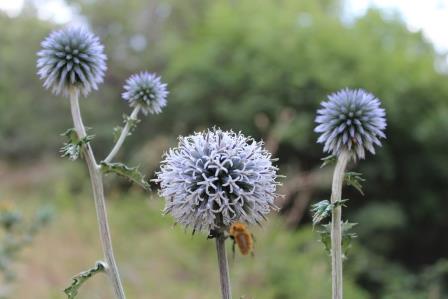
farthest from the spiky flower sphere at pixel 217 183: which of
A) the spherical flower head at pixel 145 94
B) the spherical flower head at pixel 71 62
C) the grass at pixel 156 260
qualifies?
the grass at pixel 156 260

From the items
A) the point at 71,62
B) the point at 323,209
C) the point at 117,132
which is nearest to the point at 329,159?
the point at 323,209

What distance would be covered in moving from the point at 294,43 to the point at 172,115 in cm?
329

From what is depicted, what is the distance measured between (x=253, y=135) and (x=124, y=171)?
868cm

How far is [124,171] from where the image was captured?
1.39 meters

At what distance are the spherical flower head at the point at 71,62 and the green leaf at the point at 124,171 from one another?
0.41 meters

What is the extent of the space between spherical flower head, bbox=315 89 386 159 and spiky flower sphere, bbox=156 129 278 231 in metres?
0.21

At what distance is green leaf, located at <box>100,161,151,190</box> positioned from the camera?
135cm

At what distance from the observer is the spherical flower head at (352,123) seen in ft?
4.76

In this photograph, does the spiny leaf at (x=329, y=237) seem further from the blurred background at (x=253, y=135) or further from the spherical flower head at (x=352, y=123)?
the blurred background at (x=253, y=135)

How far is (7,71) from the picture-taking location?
1284cm

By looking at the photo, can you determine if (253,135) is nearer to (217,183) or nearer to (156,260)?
(156,260)

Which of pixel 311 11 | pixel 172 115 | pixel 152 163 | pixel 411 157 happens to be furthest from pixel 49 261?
pixel 311 11

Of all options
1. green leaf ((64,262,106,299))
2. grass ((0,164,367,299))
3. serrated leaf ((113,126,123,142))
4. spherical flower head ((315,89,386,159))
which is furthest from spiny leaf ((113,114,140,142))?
grass ((0,164,367,299))

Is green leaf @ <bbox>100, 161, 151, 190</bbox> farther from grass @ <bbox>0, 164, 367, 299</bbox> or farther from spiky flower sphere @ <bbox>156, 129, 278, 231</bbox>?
grass @ <bbox>0, 164, 367, 299</bbox>
